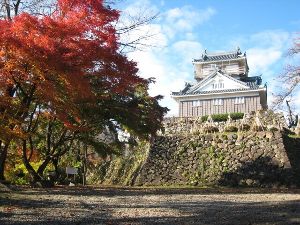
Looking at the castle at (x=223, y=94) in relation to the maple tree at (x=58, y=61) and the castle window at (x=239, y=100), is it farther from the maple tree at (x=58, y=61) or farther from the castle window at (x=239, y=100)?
the maple tree at (x=58, y=61)

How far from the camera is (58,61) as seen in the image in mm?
11922

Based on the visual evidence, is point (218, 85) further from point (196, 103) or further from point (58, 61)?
point (58, 61)

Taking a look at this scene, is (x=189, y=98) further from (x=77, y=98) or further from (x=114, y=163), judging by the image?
(x=77, y=98)

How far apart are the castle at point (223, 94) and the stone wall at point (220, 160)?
14.3 meters

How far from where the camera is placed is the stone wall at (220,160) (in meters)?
20.7

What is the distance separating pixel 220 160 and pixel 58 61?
44.1ft

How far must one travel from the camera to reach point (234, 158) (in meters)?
22.2

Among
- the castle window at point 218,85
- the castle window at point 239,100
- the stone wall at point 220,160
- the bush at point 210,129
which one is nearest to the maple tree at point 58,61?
the stone wall at point 220,160

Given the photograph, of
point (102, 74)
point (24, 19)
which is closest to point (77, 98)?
point (102, 74)

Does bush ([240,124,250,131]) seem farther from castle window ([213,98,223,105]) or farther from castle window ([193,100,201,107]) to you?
castle window ([193,100,201,107])

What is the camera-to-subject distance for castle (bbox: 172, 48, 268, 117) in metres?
37.8

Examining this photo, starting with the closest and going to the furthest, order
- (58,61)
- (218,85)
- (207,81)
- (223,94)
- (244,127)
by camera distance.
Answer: (58,61)
(244,127)
(223,94)
(218,85)
(207,81)

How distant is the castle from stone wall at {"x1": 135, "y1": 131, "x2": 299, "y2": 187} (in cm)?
1430

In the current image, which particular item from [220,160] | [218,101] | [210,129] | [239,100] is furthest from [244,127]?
[218,101]
